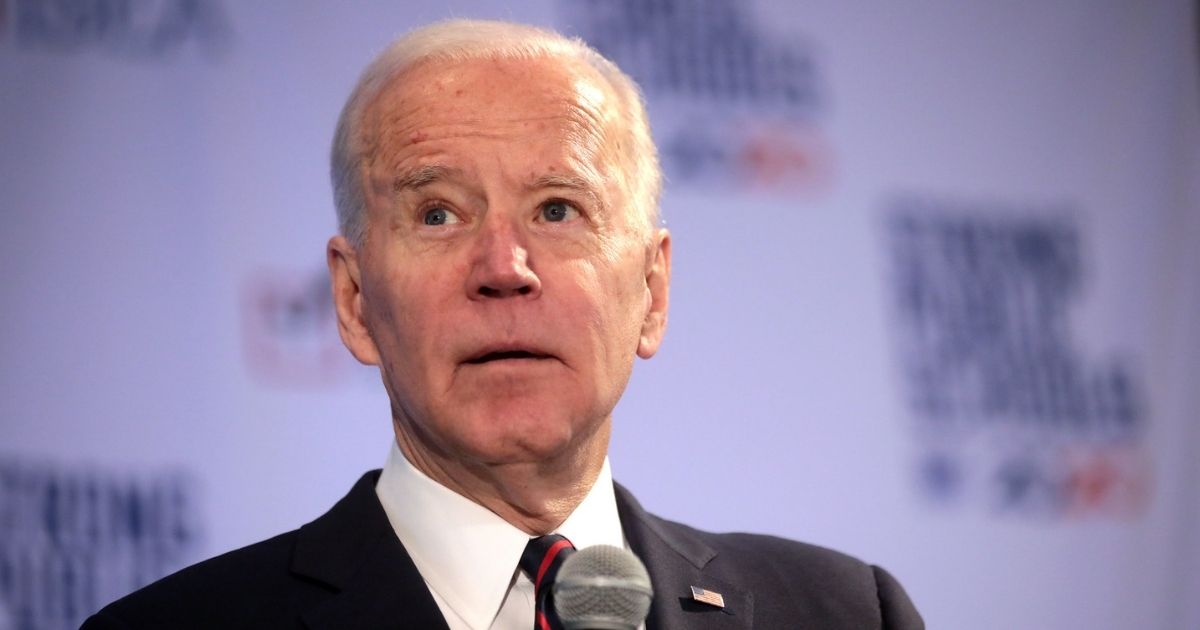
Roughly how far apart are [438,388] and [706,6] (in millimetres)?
1858

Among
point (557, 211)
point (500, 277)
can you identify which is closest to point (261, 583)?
point (500, 277)

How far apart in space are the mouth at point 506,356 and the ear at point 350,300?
241mm

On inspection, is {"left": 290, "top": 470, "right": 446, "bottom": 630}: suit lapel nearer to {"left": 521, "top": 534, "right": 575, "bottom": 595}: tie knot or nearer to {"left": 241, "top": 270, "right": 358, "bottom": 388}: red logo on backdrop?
{"left": 521, "top": 534, "right": 575, "bottom": 595}: tie knot

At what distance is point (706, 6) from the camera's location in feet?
12.4

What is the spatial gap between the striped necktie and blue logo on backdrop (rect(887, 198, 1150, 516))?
5.89 feet

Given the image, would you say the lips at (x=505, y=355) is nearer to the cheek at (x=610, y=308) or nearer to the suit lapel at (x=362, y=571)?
the cheek at (x=610, y=308)

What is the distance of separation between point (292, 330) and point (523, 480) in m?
1.13

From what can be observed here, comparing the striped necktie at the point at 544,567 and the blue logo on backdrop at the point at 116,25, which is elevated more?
the blue logo on backdrop at the point at 116,25

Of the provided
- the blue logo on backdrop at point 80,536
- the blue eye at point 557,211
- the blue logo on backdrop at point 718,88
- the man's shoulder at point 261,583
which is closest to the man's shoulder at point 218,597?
A: the man's shoulder at point 261,583

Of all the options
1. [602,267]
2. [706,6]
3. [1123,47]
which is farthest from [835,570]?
[1123,47]

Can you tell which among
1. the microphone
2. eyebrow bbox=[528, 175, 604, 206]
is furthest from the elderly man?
the microphone

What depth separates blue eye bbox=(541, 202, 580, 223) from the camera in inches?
89.3

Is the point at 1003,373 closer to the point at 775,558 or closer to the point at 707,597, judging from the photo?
the point at 775,558

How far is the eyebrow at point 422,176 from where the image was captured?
2242mm
